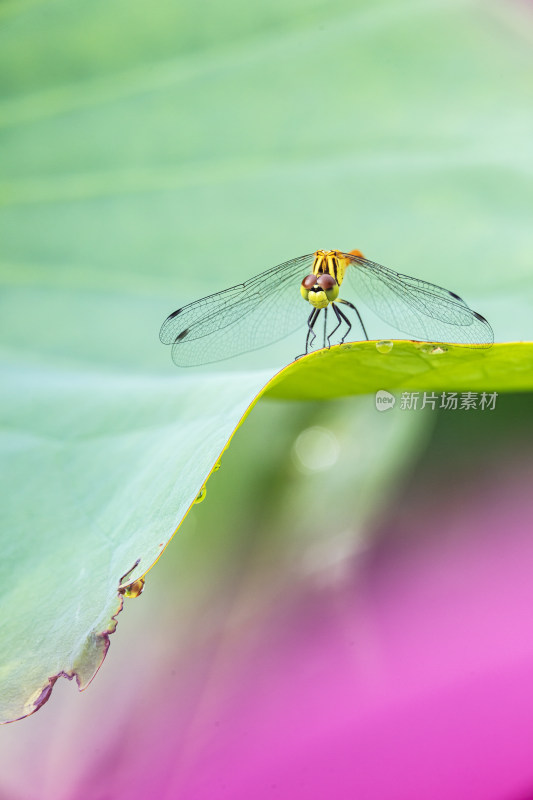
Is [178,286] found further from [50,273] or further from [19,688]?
[19,688]

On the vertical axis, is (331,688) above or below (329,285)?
below

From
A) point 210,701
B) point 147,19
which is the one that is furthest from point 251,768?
point 147,19

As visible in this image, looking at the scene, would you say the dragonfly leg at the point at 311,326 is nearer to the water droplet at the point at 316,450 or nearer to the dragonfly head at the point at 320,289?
the dragonfly head at the point at 320,289

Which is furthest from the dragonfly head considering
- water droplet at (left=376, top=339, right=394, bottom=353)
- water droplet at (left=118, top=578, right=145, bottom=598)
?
water droplet at (left=118, top=578, right=145, bottom=598)

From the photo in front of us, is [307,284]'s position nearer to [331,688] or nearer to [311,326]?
[311,326]

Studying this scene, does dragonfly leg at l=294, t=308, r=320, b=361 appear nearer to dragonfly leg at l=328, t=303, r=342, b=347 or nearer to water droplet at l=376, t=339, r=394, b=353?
dragonfly leg at l=328, t=303, r=342, b=347
